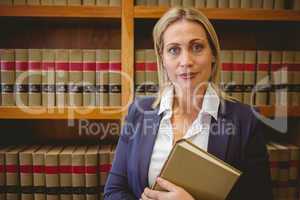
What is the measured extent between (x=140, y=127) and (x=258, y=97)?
64cm

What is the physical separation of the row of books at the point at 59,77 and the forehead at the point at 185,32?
42 centimetres

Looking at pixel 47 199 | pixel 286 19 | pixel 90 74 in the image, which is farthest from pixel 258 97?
pixel 47 199

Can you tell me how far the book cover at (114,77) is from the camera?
52.9 inches

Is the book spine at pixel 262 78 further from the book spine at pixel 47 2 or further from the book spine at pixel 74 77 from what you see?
the book spine at pixel 47 2

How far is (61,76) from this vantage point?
1340 mm

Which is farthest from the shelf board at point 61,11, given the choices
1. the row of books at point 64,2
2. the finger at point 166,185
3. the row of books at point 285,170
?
the row of books at point 285,170

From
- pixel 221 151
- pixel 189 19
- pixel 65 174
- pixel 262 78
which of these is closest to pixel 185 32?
pixel 189 19

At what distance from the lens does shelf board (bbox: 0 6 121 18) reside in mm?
1276

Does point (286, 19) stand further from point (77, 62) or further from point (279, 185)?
point (77, 62)

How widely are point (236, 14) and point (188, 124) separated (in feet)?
1.89

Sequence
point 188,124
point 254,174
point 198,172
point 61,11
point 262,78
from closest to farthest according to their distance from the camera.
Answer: point 198,172 < point 254,174 < point 188,124 < point 61,11 < point 262,78

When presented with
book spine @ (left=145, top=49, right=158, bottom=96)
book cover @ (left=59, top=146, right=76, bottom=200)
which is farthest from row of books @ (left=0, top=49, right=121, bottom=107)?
book cover @ (left=59, top=146, right=76, bottom=200)

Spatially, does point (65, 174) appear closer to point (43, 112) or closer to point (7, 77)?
point (43, 112)

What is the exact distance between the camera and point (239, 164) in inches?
37.5
